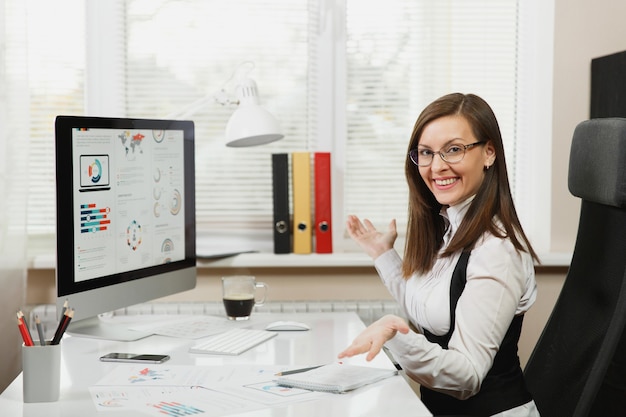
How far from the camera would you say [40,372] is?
138cm

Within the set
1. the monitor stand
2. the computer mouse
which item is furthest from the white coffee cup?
the monitor stand

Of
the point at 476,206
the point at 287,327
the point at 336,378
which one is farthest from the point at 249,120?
the point at 336,378

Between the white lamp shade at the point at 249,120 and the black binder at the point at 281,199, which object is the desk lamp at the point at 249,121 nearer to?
the white lamp shade at the point at 249,120

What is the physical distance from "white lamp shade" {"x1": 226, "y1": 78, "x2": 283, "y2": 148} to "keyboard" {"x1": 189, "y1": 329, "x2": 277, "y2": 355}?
2.16ft

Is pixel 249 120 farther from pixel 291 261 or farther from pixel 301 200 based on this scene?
pixel 291 261

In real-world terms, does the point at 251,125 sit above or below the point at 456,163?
above

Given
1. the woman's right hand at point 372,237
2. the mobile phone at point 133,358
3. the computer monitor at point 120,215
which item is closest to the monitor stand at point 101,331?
the computer monitor at point 120,215

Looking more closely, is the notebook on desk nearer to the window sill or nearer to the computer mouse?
the computer mouse

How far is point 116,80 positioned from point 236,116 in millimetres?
623

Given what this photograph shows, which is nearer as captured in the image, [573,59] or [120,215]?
[120,215]

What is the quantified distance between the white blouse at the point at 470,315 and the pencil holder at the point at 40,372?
620 mm

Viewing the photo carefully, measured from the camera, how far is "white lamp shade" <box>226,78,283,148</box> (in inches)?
93.0

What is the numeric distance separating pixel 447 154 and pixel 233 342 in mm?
667

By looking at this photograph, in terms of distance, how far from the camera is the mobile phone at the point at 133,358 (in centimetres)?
168
